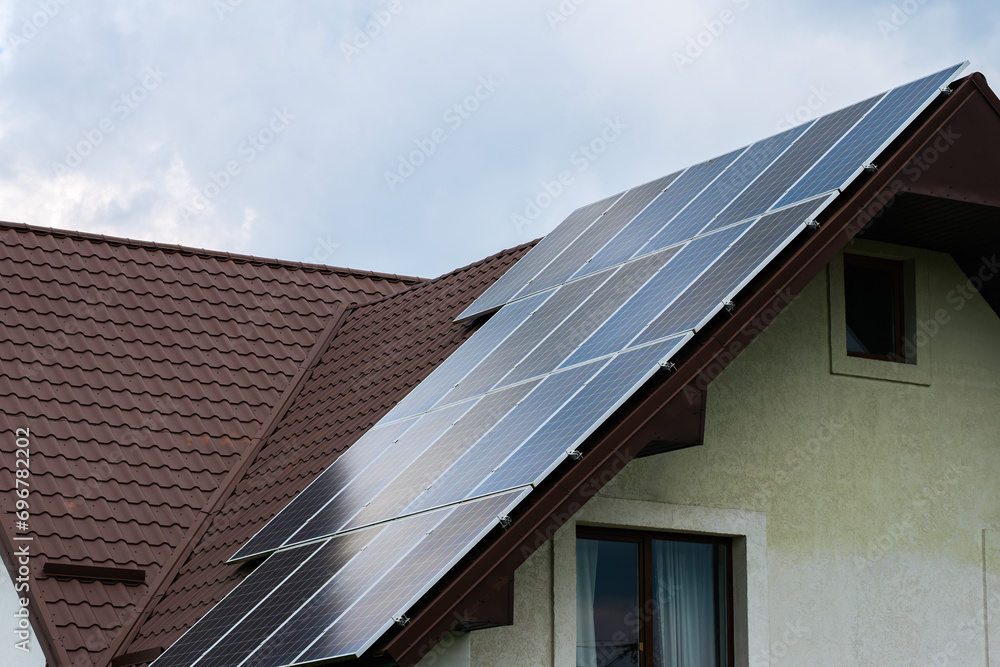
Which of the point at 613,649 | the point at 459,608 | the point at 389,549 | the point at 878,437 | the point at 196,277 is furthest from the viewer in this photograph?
the point at 196,277

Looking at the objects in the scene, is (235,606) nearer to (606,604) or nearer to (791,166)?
(606,604)

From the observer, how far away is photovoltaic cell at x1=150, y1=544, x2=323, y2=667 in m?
11.2

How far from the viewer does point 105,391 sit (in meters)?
15.2

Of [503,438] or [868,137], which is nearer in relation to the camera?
[503,438]

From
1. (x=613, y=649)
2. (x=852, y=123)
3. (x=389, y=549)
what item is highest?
(x=852, y=123)

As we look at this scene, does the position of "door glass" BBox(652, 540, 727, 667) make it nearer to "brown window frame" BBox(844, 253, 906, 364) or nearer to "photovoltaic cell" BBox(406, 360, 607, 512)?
"photovoltaic cell" BBox(406, 360, 607, 512)

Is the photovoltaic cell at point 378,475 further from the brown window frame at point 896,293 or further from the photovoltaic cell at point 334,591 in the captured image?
the brown window frame at point 896,293

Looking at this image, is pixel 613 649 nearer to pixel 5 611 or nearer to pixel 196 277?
pixel 5 611

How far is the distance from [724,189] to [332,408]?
4.91 meters

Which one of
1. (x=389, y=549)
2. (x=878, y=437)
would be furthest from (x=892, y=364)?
(x=389, y=549)

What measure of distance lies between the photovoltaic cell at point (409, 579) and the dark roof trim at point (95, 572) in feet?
13.7

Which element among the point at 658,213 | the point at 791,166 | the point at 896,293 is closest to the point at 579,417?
the point at 791,166

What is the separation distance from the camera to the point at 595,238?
14.5 meters

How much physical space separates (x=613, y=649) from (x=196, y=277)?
8.55 meters
